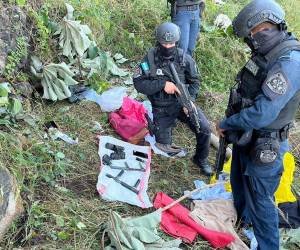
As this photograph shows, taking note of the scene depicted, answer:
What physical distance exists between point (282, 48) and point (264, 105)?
42cm

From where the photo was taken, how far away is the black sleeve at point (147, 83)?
455 centimetres

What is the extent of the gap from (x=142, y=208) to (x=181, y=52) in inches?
64.4

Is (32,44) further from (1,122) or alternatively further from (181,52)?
(181,52)

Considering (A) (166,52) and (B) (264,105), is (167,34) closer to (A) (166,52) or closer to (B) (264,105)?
(A) (166,52)

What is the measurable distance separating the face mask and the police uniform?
0.04 metres

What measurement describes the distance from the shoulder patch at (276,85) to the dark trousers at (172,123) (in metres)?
1.52

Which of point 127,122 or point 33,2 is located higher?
point 33,2

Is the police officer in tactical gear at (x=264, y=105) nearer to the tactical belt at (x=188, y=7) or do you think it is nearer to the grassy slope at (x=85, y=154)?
the grassy slope at (x=85, y=154)

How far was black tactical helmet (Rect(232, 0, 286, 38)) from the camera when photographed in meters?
3.16

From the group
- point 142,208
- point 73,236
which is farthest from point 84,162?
point 73,236

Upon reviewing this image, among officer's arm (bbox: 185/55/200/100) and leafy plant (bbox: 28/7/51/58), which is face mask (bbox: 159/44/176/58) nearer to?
officer's arm (bbox: 185/55/200/100)

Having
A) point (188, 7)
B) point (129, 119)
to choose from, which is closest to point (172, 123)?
point (129, 119)

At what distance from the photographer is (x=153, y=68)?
15.0 feet

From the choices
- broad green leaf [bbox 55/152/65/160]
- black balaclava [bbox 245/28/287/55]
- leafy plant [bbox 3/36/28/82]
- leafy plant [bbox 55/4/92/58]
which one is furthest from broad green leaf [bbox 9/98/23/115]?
black balaclava [bbox 245/28/287/55]
